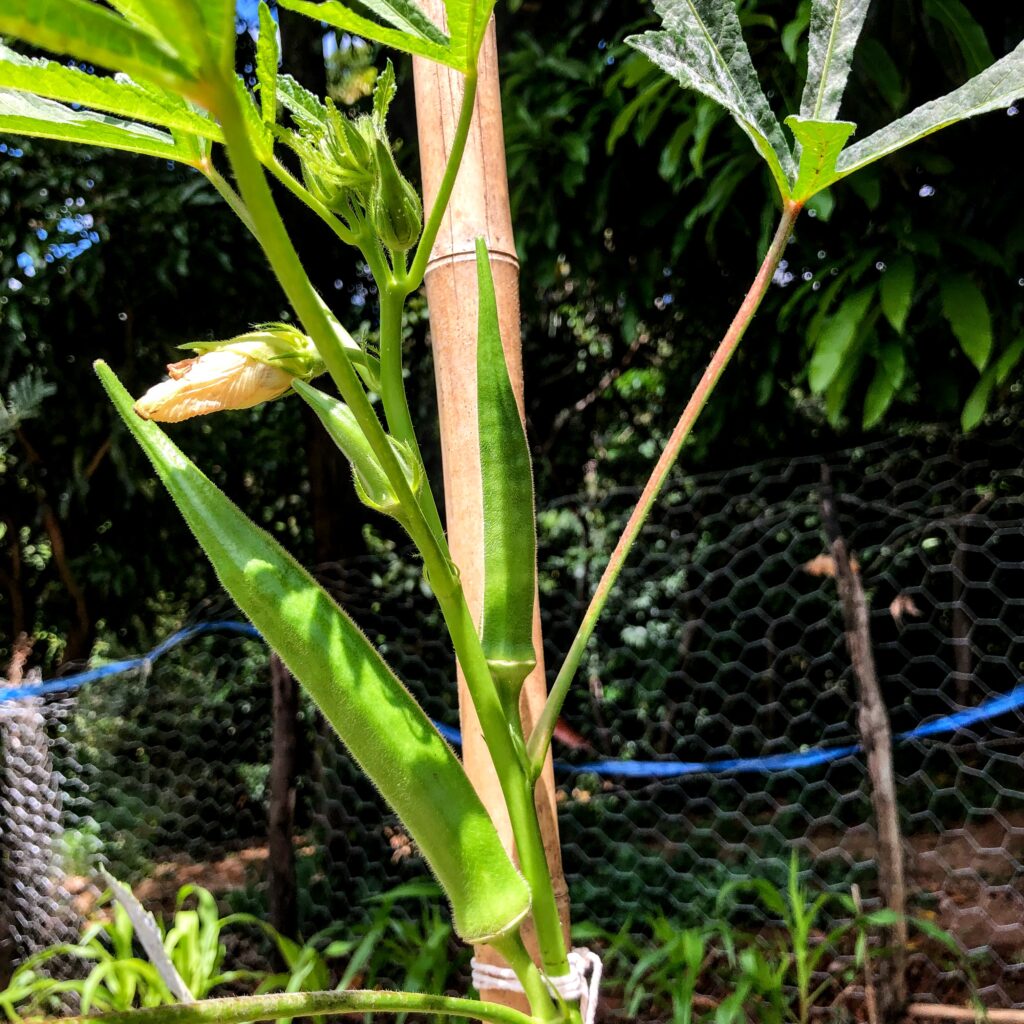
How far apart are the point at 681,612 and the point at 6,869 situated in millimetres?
1610

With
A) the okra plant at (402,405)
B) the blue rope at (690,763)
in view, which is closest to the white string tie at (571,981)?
the okra plant at (402,405)

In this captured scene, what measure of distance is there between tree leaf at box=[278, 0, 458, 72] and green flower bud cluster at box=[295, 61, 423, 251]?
0.03 metres

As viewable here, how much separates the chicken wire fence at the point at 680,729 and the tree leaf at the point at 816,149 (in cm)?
128

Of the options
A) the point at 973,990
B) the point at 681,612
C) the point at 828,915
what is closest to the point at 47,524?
the point at 681,612

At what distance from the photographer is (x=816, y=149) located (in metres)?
0.34

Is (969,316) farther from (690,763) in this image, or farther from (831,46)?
(690,763)

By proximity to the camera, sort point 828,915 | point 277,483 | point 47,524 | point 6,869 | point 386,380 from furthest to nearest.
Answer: point 277,483 → point 47,524 → point 6,869 → point 828,915 → point 386,380

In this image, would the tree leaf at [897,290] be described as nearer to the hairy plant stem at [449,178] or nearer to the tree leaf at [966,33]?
the tree leaf at [966,33]

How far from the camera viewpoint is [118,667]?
6.52ft

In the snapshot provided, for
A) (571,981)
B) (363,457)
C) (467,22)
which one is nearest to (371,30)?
(467,22)

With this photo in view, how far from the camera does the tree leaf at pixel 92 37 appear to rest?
0.17 meters

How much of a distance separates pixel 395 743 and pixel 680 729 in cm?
194

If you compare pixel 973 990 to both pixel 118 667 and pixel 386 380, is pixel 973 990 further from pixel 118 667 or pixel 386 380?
pixel 118 667

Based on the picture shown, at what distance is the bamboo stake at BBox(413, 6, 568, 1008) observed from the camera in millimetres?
472
